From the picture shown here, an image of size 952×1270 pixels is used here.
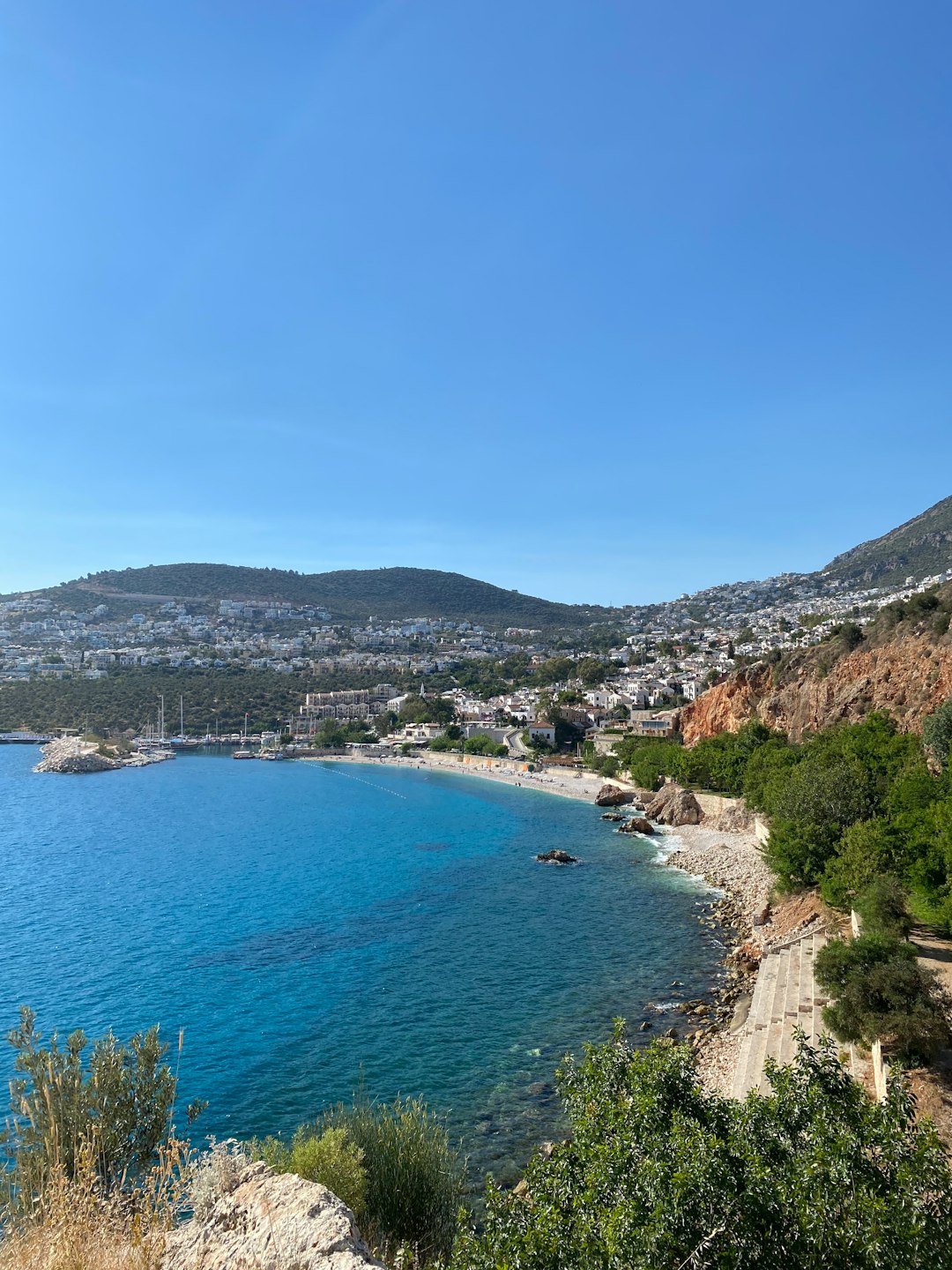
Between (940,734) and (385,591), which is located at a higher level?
(385,591)

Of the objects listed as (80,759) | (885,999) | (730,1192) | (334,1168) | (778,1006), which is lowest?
(80,759)

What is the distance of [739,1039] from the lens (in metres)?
14.0

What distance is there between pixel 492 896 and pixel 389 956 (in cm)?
749

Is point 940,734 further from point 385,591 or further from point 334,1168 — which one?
point 385,591

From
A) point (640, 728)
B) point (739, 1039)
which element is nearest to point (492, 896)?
point (739, 1039)

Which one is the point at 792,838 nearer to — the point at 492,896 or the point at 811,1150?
the point at 492,896

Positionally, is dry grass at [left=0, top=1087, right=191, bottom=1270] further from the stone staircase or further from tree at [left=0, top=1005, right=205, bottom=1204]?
the stone staircase

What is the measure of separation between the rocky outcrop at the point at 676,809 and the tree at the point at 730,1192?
37.0 metres

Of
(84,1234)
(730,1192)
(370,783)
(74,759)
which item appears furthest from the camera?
(74,759)

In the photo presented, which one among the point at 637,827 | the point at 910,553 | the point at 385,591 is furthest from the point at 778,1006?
the point at 385,591

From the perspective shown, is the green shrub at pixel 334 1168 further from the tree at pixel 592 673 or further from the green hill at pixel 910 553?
the green hill at pixel 910 553

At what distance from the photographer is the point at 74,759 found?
70188 millimetres

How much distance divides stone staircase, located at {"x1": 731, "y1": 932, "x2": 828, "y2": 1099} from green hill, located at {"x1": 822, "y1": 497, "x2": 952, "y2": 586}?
9380cm

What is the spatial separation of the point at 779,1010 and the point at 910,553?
11693 cm
